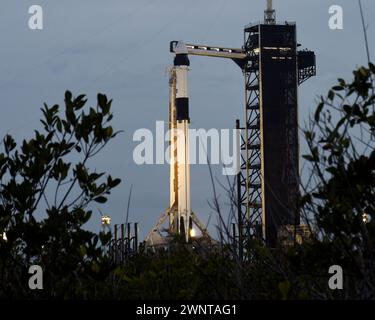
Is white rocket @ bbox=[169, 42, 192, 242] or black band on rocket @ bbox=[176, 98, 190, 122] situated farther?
black band on rocket @ bbox=[176, 98, 190, 122]

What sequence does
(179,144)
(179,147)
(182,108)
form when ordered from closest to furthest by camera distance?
(179,147) < (179,144) < (182,108)

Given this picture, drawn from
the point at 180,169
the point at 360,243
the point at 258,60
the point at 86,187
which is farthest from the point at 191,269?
the point at 258,60

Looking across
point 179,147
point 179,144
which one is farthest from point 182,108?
point 179,147

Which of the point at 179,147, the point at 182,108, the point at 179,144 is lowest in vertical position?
the point at 179,147

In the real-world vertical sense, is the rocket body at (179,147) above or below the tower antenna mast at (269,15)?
below

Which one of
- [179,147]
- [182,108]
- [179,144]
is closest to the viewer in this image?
[179,147]

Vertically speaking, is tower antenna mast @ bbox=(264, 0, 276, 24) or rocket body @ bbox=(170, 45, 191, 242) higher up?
tower antenna mast @ bbox=(264, 0, 276, 24)

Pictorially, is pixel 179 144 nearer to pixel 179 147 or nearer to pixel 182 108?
pixel 179 147

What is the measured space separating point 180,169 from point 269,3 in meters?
24.9

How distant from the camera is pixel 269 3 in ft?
333

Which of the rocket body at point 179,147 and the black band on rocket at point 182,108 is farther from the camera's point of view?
the black band on rocket at point 182,108

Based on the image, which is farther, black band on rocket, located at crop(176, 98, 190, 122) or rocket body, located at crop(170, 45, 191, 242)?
black band on rocket, located at crop(176, 98, 190, 122)
